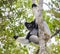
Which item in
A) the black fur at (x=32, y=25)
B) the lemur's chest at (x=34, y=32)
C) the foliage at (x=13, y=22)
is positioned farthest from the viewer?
the foliage at (x=13, y=22)

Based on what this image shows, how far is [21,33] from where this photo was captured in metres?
5.86

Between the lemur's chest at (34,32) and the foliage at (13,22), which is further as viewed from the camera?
the foliage at (13,22)

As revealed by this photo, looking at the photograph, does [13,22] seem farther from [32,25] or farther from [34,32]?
[34,32]

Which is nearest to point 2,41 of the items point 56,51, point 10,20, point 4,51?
point 4,51

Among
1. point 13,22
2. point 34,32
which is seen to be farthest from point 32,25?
point 13,22

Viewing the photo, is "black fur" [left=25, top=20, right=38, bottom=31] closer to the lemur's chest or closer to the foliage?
the lemur's chest

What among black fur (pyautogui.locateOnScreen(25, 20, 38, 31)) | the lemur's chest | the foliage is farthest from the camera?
the foliage

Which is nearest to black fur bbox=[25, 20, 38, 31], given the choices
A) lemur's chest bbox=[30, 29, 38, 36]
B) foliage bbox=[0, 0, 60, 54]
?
lemur's chest bbox=[30, 29, 38, 36]

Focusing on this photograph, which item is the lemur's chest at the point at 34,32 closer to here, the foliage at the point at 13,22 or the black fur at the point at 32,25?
the black fur at the point at 32,25

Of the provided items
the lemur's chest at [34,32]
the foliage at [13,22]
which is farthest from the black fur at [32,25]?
the foliage at [13,22]

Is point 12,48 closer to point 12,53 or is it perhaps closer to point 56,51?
point 12,53

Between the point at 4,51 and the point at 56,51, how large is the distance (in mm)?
1475

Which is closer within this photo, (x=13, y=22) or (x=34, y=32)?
(x=34, y=32)

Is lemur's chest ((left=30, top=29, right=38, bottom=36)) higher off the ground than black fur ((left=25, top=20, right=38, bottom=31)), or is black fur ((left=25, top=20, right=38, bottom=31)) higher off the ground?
black fur ((left=25, top=20, right=38, bottom=31))
